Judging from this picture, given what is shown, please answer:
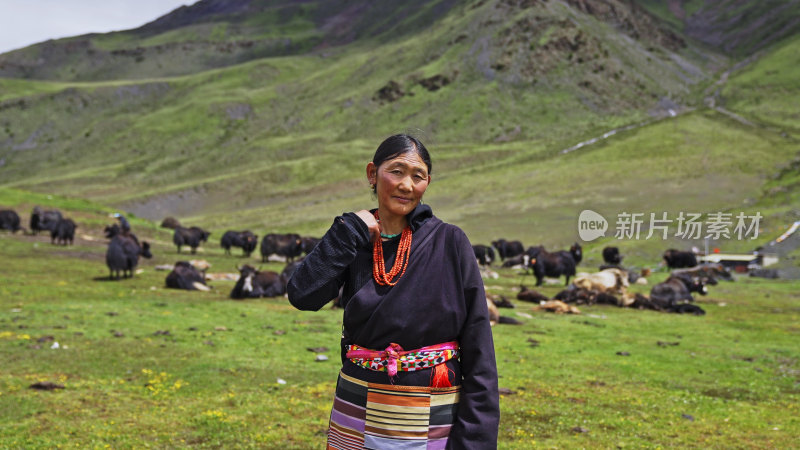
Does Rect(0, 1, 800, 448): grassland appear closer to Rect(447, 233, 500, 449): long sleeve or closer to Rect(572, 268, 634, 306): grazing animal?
Rect(447, 233, 500, 449): long sleeve

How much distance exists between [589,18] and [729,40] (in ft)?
200

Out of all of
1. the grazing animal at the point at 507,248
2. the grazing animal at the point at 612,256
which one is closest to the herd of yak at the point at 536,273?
the grazing animal at the point at 612,256

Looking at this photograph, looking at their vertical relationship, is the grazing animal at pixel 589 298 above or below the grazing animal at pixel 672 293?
below

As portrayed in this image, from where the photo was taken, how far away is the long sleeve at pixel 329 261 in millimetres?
4012

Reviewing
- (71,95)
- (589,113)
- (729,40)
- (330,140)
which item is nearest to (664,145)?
(589,113)

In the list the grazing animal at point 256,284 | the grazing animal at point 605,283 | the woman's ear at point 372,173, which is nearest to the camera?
the woman's ear at point 372,173

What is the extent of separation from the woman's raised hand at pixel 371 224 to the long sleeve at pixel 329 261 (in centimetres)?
3

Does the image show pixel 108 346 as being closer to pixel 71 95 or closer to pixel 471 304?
pixel 471 304

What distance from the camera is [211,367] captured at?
12.4 meters

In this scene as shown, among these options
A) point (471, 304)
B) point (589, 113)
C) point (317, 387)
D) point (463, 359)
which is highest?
point (589, 113)

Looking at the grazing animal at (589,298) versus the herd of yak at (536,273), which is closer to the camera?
the herd of yak at (536,273)

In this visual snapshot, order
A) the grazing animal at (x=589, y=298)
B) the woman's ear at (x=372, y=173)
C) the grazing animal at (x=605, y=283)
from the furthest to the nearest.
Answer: the grazing animal at (x=605, y=283), the grazing animal at (x=589, y=298), the woman's ear at (x=372, y=173)

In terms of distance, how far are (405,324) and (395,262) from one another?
15.1 inches

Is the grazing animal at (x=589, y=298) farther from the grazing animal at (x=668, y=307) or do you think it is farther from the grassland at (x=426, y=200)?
the grassland at (x=426, y=200)
